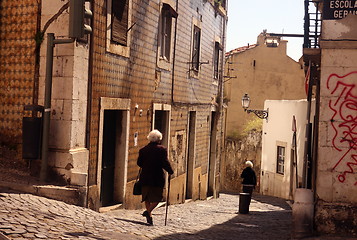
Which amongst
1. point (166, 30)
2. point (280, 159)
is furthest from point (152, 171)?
point (280, 159)

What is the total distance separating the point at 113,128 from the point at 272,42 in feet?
53.7

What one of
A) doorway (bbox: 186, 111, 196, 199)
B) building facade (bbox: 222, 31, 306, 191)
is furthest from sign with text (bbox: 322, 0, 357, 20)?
building facade (bbox: 222, 31, 306, 191)

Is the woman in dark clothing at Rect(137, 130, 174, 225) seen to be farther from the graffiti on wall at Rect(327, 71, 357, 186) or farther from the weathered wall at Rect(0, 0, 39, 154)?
the graffiti on wall at Rect(327, 71, 357, 186)

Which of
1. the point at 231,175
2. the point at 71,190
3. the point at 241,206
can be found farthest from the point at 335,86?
the point at 231,175

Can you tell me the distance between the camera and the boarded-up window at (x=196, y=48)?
58.7 ft

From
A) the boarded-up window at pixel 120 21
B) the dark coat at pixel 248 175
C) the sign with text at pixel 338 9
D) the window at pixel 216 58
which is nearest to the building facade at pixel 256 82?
the window at pixel 216 58

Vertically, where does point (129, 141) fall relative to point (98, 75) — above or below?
below

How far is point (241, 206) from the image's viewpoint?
14242 millimetres

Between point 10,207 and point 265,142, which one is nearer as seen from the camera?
point 10,207

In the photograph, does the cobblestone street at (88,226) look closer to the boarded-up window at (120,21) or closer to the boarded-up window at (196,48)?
the boarded-up window at (120,21)

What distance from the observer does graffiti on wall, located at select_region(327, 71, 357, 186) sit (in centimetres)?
856

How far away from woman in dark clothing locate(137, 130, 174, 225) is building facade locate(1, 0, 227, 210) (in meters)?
0.95

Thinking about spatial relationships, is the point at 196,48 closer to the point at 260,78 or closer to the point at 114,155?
the point at 114,155

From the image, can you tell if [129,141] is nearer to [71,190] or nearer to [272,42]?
[71,190]
